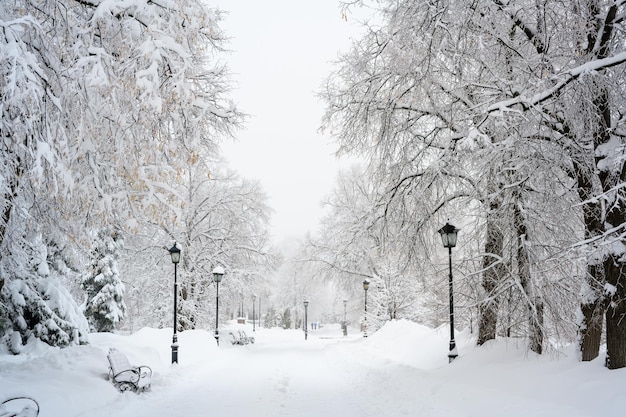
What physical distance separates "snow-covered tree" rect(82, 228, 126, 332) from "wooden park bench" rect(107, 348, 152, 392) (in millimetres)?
14813

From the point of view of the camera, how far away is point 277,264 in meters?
27.4

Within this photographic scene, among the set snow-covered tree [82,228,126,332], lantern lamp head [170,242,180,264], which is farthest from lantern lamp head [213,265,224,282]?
lantern lamp head [170,242,180,264]

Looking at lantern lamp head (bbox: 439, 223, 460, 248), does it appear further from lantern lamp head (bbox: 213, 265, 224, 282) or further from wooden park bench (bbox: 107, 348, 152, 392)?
lantern lamp head (bbox: 213, 265, 224, 282)

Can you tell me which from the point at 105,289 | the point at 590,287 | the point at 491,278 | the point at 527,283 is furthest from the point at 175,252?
the point at 590,287

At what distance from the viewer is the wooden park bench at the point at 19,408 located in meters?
5.66

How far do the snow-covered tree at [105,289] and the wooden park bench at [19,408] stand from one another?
57.7ft

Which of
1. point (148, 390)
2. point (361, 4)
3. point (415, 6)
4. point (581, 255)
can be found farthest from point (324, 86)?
point (148, 390)

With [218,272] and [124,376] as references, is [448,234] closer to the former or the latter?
[124,376]

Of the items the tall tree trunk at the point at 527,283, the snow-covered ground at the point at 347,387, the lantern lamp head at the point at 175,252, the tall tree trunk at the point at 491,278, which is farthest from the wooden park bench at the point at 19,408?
the lantern lamp head at the point at 175,252

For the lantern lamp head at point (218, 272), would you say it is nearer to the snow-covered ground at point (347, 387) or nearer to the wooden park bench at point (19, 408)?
the snow-covered ground at point (347, 387)

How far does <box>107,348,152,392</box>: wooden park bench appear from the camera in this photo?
895 cm

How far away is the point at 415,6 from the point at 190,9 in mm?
3283

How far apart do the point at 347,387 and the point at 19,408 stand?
23.1ft

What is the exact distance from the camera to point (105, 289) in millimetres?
23203
